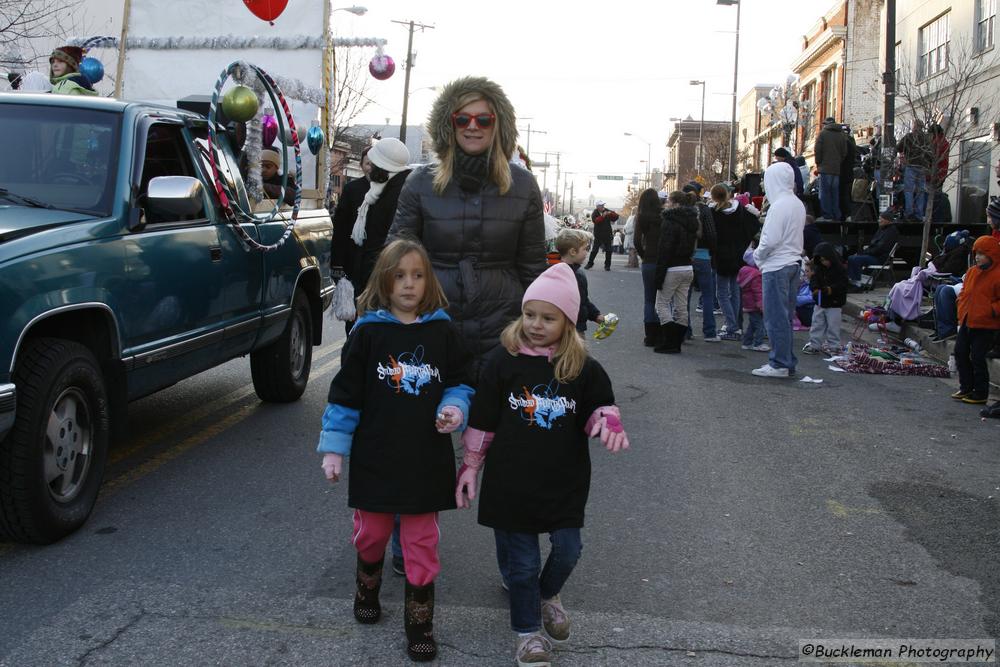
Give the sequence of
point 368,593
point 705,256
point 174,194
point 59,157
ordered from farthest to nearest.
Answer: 1. point 705,256
2. point 59,157
3. point 174,194
4. point 368,593

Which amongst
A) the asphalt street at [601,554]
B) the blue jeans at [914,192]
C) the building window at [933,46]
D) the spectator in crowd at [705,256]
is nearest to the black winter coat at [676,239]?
the spectator in crowd at [705,256]

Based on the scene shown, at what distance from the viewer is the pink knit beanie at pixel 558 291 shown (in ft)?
11.4

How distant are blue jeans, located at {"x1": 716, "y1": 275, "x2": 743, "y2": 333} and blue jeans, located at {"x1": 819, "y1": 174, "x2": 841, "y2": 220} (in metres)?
7.05

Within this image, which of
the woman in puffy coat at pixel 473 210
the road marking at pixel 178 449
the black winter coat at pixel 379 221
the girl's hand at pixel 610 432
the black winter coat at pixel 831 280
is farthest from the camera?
the black winter coat at pixel 831 280

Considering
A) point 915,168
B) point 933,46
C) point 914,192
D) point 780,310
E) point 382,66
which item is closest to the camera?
point 780,310

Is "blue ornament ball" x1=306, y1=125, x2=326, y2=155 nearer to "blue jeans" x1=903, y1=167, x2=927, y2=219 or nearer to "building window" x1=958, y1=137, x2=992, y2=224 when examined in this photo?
"blue jeans" x1=903, y1=167, x2=927, y2=219

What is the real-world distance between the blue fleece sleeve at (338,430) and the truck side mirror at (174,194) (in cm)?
213

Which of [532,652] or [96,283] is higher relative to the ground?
[96,283]

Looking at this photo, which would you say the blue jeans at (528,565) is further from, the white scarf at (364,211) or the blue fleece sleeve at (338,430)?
the white scarf at (364,211)

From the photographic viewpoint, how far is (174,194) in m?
5.11

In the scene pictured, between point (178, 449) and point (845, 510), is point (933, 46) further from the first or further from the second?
point (178, 449)

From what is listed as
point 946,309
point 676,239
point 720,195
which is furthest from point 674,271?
point 946,309

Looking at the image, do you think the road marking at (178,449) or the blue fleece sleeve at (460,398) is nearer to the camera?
the blue fleece sleeve at (460,398)

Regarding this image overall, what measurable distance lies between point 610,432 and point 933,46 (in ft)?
89.7
